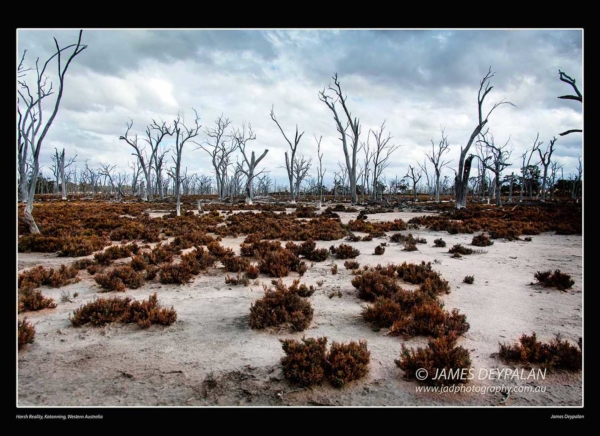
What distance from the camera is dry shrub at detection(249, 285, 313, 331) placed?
445 cm

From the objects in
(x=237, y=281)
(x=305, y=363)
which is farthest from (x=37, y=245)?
(x=305, y=363)

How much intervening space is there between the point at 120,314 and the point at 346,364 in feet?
11.9

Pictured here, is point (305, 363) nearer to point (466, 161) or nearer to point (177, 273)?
point (177, 273)

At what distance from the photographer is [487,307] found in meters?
5.26

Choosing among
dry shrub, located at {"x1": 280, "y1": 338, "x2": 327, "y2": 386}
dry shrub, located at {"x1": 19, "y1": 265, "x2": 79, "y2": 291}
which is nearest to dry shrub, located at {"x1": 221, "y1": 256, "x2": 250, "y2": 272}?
dry shrub, located at {"x1": 19, "y1": 265, "x2": 79, "y2": 291}

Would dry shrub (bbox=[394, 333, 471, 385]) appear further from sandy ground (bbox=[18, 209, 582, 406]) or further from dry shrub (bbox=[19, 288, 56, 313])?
dry shrub (bbox=[19, 288, 56, 313])

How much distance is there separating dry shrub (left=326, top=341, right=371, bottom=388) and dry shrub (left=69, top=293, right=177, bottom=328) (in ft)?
8.63

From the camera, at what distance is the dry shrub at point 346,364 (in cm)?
312

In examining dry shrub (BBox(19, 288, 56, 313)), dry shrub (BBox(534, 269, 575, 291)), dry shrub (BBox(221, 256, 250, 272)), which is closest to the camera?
dry shrub (BBox(19, 288, 56, 313))

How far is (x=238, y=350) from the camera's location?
12.6 feet

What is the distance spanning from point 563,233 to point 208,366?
15919 mm

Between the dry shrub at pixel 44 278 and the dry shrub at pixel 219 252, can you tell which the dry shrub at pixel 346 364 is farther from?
the dry shrub at pixel 44 278
